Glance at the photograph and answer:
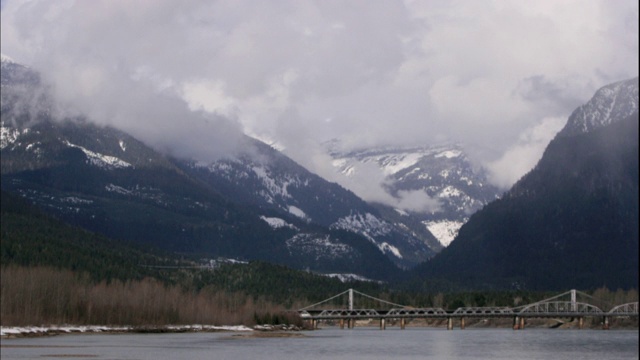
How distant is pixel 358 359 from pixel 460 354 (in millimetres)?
26270

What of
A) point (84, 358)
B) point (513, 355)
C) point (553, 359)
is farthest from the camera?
point (513, 355)

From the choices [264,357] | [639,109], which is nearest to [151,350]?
[264,357]

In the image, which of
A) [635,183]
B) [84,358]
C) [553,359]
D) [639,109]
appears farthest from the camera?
[553,359]

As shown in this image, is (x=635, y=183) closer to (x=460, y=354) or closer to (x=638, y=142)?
(x=638, y=142)

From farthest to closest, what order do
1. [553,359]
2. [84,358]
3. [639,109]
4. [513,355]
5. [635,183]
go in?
[513,355] → [553,359] → [84,358] → [639,109] → [635,183]

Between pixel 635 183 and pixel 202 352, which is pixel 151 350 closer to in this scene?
pixel 202 352

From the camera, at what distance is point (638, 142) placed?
25250 mm

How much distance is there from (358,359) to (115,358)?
3390 cm

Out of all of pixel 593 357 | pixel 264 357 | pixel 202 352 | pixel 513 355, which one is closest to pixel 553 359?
pixel 593 357

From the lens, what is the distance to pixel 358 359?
146750 mm

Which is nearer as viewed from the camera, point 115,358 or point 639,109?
point 639,109

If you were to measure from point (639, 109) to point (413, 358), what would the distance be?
126 meters

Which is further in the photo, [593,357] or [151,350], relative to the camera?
[151,350]

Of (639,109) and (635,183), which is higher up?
(639,109)
